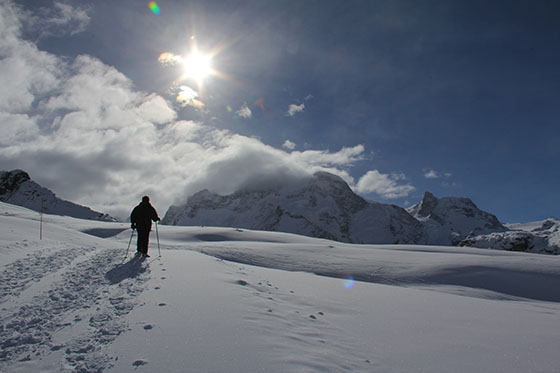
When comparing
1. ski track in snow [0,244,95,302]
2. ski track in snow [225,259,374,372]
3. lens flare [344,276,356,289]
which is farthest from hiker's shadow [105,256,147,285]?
lens flare [344,276,356,289]

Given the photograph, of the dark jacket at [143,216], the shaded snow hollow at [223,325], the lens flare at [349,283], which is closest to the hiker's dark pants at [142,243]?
the dark jacket at [143,216]

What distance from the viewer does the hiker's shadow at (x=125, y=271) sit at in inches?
253

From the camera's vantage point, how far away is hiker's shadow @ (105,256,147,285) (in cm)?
643

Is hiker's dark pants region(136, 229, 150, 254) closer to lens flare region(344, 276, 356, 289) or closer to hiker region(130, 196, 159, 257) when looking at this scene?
hiker region(130, 196, 159, 257)

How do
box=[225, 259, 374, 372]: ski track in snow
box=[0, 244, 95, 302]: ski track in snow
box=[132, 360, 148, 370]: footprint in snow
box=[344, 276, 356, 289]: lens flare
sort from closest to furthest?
box=[132, 360, 148, 370]: footprint in snow → box=[225, 259, 374, 372]: ski track in snow → box=[0, 244, 95, 302]: ski track in snow → box=[344, 276, 356, 289]: lens flare

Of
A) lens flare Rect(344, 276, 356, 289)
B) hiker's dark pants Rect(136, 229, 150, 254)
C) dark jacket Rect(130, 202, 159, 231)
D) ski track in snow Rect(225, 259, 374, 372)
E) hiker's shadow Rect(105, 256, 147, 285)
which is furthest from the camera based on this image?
dark jacket Rect(130, 202, 159, 231)

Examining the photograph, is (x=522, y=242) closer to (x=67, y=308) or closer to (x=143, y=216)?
(x=143, y=216)

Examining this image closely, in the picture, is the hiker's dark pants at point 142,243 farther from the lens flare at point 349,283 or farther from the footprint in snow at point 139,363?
the footprint in snow at point 139,363

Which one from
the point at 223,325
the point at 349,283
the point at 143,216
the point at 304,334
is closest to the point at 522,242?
the point at 349,283

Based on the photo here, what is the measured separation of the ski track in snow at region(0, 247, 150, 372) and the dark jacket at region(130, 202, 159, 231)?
11.6 ft

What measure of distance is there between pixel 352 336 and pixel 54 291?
5.05 m

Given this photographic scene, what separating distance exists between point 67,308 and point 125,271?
2.91 meters

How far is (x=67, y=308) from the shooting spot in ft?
14.5

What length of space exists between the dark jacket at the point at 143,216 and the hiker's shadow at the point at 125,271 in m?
→ 2.96
